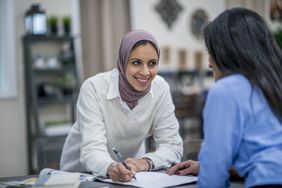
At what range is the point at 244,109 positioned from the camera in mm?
1189

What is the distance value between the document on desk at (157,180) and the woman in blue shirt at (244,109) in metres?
0.22

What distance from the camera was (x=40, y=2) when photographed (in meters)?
4.57

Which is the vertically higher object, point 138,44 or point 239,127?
point 138,44

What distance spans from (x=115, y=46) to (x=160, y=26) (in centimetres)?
89

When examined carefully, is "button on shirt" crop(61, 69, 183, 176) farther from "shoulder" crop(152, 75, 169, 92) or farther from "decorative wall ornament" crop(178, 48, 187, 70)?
"decorative wall ornament" crop(178, 48, 187, 70)

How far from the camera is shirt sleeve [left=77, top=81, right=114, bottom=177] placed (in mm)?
1676

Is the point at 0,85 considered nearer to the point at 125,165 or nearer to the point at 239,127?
the point at 125,165

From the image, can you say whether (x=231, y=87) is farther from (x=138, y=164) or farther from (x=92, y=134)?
(x=92, y=134)

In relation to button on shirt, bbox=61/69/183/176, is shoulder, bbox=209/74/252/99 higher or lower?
higher

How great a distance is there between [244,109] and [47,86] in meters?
3.56

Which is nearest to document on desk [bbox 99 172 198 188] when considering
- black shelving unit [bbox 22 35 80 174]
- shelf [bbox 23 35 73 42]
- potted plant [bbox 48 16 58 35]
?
black shelving unit [bbox 22 35 80 174]

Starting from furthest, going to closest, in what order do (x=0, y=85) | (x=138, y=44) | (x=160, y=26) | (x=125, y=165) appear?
(x=160, y=26) → (x=0, y=85) → (x=138, y=44) → (x=125, y=165)

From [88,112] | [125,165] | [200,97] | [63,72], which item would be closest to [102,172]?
[125,165]

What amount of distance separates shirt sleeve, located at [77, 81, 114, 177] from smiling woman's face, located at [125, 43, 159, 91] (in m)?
0.19
